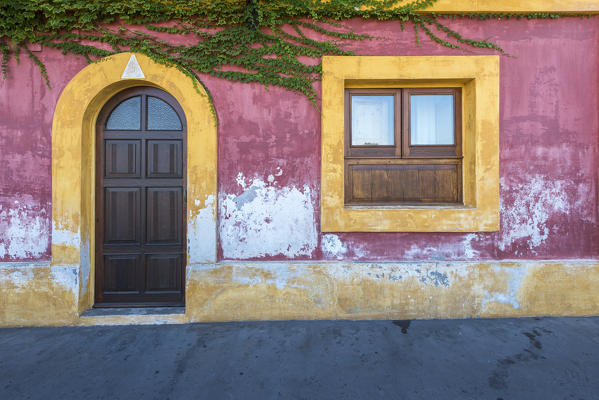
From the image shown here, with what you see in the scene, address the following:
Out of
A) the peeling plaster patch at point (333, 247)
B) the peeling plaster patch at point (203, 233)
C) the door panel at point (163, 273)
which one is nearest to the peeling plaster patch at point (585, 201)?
the peeling plaster patch at point (333, 247)

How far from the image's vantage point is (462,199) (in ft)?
11.9

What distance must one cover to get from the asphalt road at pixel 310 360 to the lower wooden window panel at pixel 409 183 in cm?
151

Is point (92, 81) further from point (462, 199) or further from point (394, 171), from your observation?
point (462, 199)

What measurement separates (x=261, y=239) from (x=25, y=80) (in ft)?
11.4

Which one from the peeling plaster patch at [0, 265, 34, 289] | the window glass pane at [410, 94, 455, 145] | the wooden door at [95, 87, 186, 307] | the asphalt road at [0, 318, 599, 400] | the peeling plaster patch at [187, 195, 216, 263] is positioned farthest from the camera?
the window glass pane at [410, 94, 455, 145]

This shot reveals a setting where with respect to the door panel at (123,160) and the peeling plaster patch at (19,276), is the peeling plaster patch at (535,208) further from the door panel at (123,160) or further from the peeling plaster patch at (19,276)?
the peeling plaster patch at (19,276)

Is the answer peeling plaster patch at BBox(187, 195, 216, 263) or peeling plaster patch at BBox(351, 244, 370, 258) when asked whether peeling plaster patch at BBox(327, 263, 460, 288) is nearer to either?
peeling plaster patch at BBox(351, 244, 370, 258)

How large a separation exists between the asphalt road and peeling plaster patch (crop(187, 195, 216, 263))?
85cm

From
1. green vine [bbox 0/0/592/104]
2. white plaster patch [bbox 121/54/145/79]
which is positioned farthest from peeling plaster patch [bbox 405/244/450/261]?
white plaster patch [bbox 121/54/145/79]

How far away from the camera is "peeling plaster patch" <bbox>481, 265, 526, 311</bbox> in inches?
131

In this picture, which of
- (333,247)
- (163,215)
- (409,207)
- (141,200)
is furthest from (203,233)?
(409,207)

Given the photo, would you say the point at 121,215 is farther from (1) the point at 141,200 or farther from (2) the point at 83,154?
(2) the point at 83,154

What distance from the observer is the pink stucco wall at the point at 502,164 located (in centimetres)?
341

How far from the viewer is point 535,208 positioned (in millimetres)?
3424
